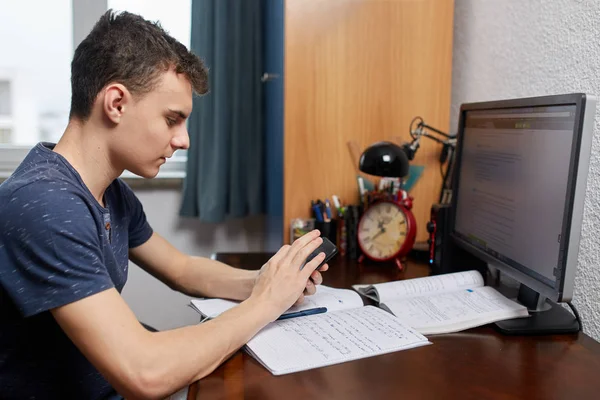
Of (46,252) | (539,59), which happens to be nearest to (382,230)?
(539,59)

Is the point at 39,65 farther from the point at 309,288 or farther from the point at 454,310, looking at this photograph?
the point at 454,310

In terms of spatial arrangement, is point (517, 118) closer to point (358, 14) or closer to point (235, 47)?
point (358, 14)

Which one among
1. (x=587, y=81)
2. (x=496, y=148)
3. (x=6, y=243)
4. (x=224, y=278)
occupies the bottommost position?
(x=224, y=278)

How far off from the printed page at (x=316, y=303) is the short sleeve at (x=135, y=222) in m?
0.23

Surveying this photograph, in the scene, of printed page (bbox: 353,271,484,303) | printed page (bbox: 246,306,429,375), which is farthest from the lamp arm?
printed page (bbox: 246,306,429,375)

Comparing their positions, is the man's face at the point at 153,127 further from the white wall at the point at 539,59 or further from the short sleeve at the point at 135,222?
the white wall at the point at 539,59

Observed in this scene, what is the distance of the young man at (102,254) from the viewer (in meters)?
0.84

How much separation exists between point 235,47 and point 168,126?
1.20m

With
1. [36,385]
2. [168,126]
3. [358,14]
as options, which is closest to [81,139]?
[168,126]

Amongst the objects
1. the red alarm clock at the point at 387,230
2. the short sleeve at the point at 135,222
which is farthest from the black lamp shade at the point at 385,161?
the short sleeve at the point at 135,222

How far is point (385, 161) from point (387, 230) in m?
0.21

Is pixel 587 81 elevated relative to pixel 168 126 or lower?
elevated

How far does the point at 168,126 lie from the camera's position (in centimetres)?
104

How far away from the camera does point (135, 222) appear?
1306mm
